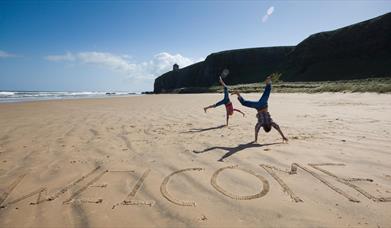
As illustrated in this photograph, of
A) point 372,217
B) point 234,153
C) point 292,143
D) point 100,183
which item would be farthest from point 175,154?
point 372,217

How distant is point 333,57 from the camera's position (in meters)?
64.1

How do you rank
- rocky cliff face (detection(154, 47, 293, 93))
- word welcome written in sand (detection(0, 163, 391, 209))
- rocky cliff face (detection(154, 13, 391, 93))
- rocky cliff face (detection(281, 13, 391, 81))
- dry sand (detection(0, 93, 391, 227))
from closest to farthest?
dry sand (detection(0, 93, 391, 227)), word welcome written in sand (detection(0, 163, 391, 209)), rocky cliff face (detection(281, 13, 391, 81)), rocky cliff face (detection(154, 13, 391, 93)), rocky cliff face (detection(154, 47, 293, 93))

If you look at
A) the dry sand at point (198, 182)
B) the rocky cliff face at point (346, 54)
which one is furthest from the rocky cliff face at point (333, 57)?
the dry sand at point (198, 182)

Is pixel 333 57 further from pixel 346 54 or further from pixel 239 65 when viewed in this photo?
pixel 239 65

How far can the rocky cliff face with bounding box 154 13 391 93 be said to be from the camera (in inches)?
2190

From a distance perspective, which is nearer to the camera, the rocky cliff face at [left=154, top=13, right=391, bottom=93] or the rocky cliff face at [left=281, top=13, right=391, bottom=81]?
the rocky cliff face at [left=281, top=13, right=391, bottom=81]

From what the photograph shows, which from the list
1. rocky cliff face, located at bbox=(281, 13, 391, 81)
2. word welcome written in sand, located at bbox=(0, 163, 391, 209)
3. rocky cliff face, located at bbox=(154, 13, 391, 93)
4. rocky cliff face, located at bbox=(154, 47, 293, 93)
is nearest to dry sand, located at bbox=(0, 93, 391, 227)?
word welcome written in sand, located at bbox=(0, 163, 391, 209)

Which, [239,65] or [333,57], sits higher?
[239,65]

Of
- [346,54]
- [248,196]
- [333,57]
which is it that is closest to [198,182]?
[248,196]

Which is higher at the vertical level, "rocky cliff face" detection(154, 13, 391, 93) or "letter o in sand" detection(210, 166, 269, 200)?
"rocky cliff face" detection(154, 13, 391, 93)

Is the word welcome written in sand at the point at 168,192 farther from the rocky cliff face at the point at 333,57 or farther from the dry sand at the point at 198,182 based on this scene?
the rocky cliff face at the point at 333,57

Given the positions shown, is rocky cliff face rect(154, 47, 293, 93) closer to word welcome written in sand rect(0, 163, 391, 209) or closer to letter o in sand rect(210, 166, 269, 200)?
word welcome written in sand rect(0, 163, 391, 209)

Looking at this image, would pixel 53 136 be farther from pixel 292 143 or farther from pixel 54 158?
pixel 292 143

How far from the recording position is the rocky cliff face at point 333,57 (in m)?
55.6
